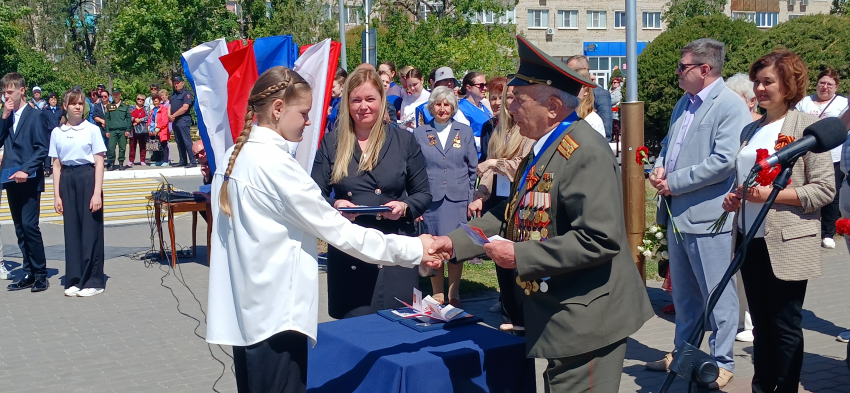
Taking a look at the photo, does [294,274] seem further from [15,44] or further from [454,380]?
[15,44]

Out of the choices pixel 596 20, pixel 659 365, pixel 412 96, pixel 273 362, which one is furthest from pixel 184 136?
pixel 596 20

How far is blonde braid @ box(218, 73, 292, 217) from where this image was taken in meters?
3.11

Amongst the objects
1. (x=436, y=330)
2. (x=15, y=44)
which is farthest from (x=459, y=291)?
(x=15, y=44)

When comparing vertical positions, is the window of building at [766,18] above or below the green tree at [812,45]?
above

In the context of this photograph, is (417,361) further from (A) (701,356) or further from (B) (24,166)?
(B) (24,166)

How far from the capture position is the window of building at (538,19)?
63062mm

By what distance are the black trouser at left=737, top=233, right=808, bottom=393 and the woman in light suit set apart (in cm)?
311

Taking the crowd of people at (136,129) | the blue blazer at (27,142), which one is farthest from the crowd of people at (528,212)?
the crowd of people at (136,129)

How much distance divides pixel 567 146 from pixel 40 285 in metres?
7.35

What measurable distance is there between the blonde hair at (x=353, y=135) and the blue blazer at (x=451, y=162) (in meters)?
Answer: 2.27

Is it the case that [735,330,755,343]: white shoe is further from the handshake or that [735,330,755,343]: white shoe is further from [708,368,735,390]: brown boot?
the handshake

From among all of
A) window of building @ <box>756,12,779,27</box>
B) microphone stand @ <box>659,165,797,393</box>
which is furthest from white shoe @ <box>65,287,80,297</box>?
window of building @ <box>756,12,779,27</box>

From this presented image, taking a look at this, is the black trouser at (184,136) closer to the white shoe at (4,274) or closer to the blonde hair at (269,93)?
the white shoe at (4,274)

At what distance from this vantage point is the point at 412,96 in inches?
408
